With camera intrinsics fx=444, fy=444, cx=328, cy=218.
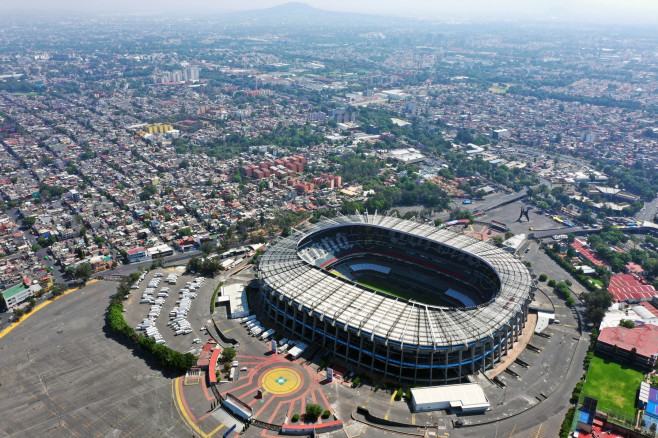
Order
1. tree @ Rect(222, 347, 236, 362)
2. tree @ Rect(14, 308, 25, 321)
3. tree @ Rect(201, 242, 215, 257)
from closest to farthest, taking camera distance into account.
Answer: tree @ Rect(222, 347, 236, 362) < tree @ Rect(14, 308, 25, 321) < tree @ Rect(201, 242, 215, 257)

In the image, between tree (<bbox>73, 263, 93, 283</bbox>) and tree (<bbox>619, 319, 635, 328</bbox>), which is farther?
tree (<bbox>73, 263, 93, 283</bbox>)

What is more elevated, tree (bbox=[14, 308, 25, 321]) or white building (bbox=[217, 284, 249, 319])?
white building (bbox=[217, 284, 249, 319])

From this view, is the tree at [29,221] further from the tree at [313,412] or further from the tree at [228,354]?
the tree at [313,412]

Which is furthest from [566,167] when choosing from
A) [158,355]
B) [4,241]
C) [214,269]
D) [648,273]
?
[4,241]

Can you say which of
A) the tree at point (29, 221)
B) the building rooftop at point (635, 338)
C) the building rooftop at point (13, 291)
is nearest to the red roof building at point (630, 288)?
the building rooftop at point (635, 338)

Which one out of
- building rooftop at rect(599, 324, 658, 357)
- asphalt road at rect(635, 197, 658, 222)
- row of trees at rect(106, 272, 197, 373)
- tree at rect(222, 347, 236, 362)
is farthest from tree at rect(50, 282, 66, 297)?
asphalt road at rect(635, 197, 658, 222)

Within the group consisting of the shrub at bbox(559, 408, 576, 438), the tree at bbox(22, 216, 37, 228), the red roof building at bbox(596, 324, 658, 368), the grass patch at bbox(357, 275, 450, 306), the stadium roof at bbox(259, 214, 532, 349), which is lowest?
the tree at bbox(22, 216, 37, 228)

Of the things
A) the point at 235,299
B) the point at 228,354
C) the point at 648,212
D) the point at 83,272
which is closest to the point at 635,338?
the point at 228,354

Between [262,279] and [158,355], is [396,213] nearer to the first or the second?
[262,279]

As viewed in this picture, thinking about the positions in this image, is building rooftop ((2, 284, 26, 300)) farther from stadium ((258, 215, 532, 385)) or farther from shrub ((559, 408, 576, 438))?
shrub ((559, 408, 576, 438))
